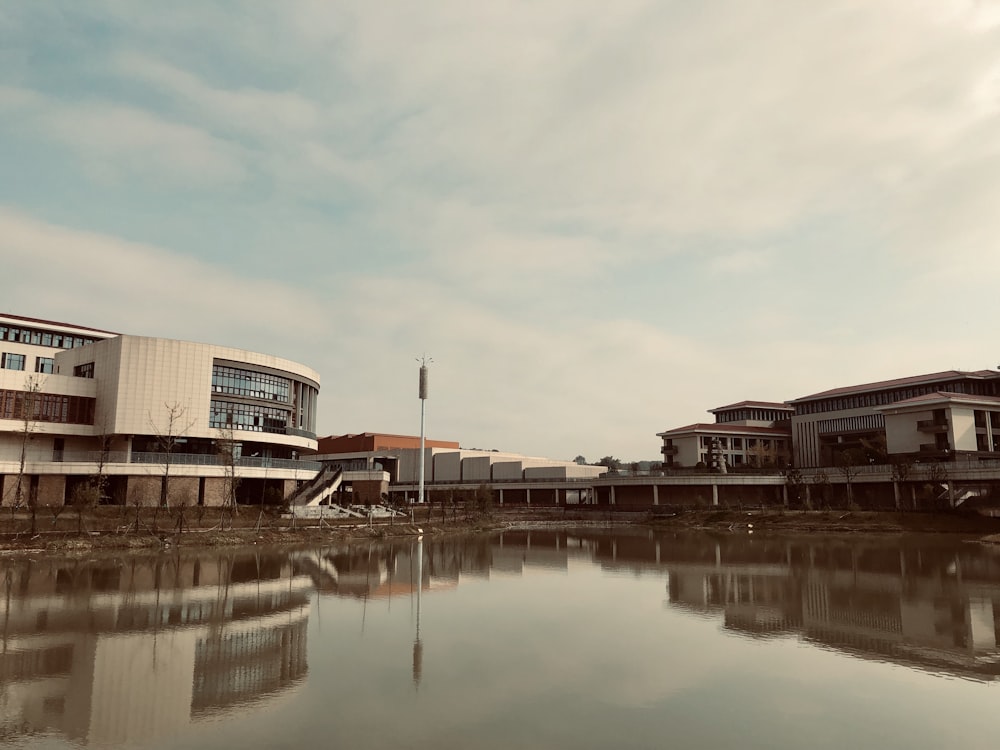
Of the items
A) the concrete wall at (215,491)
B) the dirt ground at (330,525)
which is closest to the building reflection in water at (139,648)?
the dirt ground at (330,525)

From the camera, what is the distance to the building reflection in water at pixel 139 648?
12.6 metres

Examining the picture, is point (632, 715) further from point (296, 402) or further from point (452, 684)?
point (296, 402)

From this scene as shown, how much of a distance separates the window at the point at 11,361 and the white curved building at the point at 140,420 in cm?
9

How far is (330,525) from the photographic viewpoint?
167ft

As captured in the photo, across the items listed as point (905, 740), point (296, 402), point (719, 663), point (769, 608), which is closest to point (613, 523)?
point (296, 402)

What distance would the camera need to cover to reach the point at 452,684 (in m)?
14.7

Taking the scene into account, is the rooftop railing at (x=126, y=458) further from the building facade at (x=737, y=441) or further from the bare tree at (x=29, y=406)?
the building facade at (x=737, y=441)

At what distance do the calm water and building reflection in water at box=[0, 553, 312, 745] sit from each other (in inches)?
2.8

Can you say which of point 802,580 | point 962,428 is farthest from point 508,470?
point 802,580

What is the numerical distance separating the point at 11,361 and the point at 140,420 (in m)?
18.0

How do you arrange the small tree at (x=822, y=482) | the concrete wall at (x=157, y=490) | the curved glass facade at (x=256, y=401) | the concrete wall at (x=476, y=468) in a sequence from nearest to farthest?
the concrete wall at (x=157, y=490) → the curved glass facade at (x=256, y=401) → the small tree at (x=822, y=482) → the concrete wall at (x=476, y=468)

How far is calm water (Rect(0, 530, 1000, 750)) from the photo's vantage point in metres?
12.0

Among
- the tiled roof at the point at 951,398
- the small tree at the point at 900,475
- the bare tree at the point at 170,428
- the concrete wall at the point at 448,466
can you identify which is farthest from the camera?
the concrete wall at the point at 448,466

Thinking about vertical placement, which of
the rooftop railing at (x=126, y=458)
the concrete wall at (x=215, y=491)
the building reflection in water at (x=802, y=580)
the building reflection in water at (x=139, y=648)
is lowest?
the building reflection in water at (x=802, y=580)
